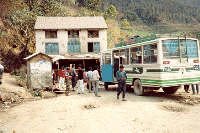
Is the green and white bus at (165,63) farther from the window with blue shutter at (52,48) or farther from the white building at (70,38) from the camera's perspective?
the window with blue shutter at (52,48)

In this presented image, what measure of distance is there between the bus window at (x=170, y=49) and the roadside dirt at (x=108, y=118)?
2.18 metres

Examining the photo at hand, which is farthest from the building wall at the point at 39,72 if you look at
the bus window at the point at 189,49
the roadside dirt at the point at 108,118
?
the bus window at the point at 189,49

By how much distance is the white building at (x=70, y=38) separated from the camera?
2625 centimetres

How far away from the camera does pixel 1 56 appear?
28.3 metres

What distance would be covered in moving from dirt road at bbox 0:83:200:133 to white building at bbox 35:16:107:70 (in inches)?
697

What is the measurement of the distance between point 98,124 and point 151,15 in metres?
94.2

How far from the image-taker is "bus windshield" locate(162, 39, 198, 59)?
30.6 ft

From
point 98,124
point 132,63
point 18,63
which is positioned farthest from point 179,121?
point 18,63

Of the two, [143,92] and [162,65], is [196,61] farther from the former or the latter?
[143,92]

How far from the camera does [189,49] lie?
9812mm

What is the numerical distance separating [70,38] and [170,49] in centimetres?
1941

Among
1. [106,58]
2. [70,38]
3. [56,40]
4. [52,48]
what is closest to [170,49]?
[106,58]

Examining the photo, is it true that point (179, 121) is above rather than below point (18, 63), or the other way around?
below

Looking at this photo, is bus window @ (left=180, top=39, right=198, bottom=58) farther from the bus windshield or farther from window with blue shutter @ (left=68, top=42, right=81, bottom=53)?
window with blue shutter @ (left=68, top=42, right=81, bottom=53)
